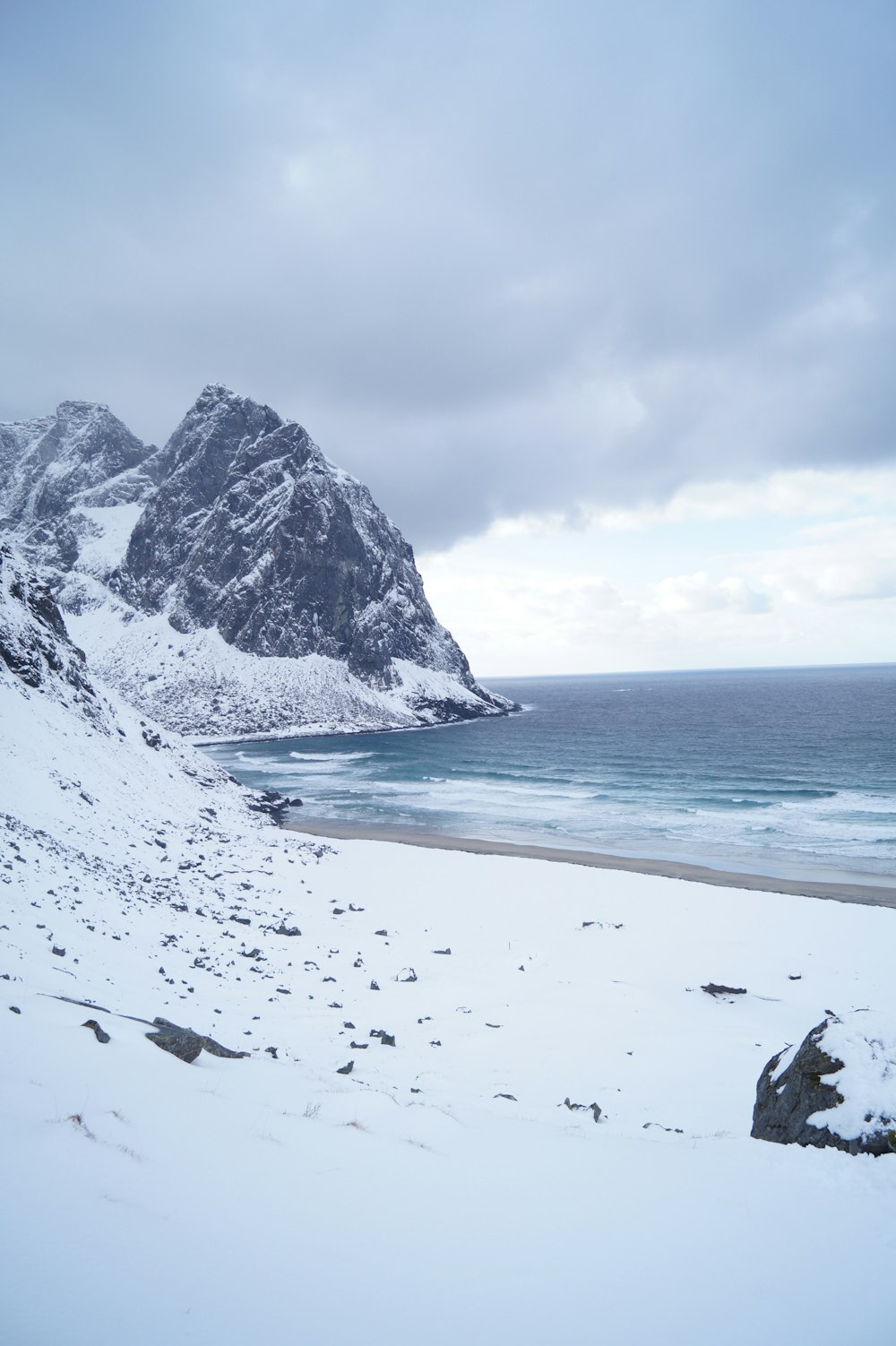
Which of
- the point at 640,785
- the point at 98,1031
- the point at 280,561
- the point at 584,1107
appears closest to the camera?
the point at 98,1031

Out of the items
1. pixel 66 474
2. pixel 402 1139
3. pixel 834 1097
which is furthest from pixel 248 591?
pixel 834 1097

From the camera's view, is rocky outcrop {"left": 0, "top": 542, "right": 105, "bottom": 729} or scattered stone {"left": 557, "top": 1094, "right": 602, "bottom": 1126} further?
rocky outcrop {"left": 0, "top": 542, "right": 105, "bottom": 729}

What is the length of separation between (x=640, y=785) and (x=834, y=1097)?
45.9 meters

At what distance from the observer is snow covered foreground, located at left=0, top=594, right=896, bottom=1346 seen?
3.79 metres

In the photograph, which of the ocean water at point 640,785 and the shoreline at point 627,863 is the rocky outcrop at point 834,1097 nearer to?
the shoreline at point 627,863

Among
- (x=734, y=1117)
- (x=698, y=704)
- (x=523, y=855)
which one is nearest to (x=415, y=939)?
(x=734, y=1117)

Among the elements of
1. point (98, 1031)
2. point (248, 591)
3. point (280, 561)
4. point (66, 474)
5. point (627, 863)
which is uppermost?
point (66, 474)

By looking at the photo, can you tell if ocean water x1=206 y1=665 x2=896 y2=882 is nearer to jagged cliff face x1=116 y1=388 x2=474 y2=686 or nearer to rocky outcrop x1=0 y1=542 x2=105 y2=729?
rocky outcrop x1=0 y1=542 x2=105 y2=729

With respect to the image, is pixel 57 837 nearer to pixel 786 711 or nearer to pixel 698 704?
pixel 786 711

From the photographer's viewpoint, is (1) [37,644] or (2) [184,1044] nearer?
(2) [184,1044]

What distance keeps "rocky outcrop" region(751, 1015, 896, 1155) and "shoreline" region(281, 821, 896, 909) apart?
19678 mm

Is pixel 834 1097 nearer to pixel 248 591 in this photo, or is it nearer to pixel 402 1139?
pixel 402 1139

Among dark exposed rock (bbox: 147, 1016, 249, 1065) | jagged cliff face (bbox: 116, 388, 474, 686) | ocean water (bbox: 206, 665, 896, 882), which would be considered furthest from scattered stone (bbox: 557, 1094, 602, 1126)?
jagged cliff face (bbox: 116, 388, 474, 686)

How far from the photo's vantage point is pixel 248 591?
116 metres
